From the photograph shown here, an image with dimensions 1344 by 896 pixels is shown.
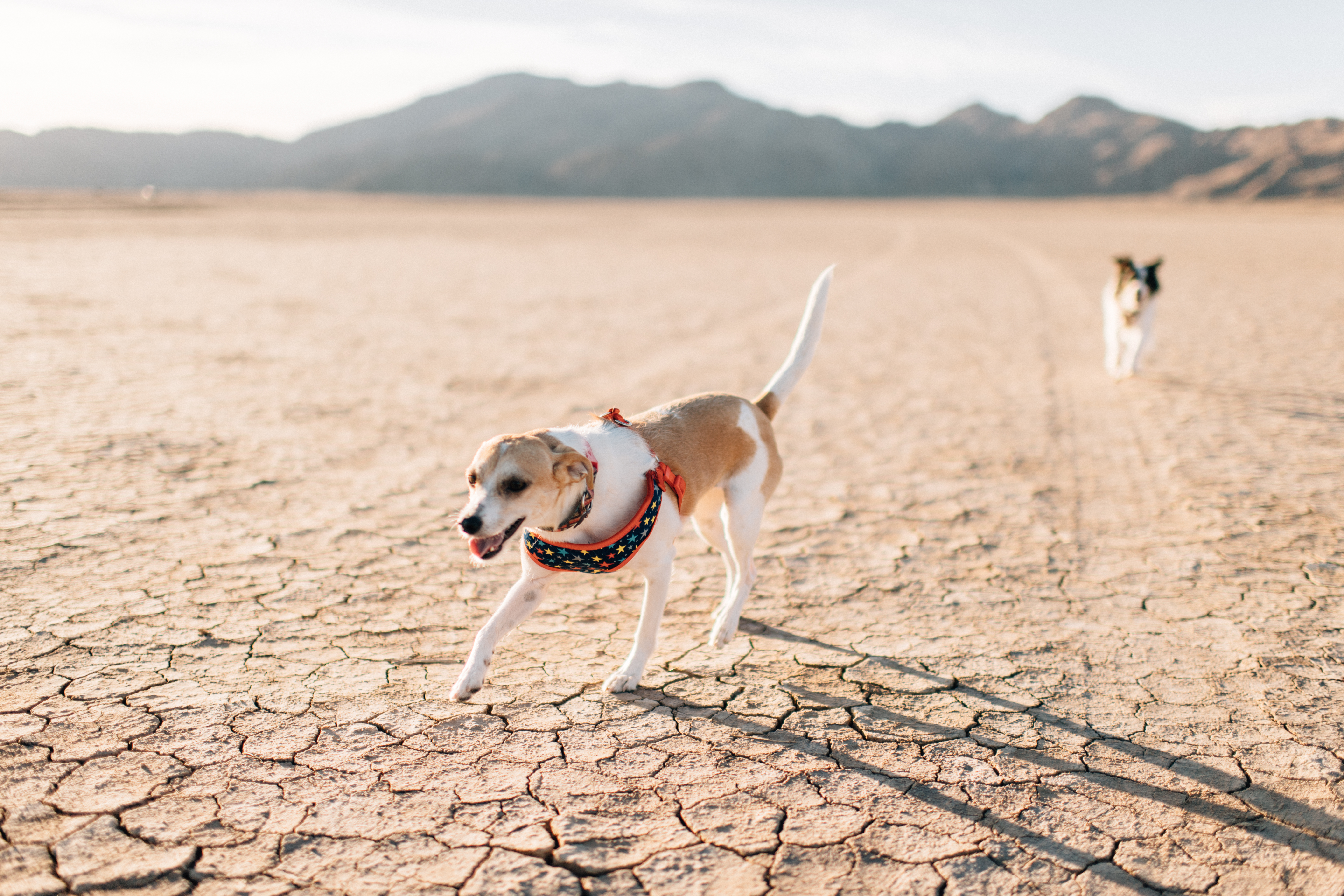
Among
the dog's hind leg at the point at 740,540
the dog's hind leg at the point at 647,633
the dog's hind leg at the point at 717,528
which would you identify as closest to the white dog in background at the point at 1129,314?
the dog's hind leg at the point at 717,528

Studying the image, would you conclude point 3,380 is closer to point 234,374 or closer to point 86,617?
point 234,374

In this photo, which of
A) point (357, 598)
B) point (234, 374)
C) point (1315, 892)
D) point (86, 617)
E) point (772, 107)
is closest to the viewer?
point (1315, 892)

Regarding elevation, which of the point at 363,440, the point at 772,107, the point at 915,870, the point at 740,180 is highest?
the point at 772,107

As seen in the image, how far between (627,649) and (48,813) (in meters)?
2.10

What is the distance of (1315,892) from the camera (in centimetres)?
241

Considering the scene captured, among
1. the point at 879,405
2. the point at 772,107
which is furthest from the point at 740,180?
the point at 879,405

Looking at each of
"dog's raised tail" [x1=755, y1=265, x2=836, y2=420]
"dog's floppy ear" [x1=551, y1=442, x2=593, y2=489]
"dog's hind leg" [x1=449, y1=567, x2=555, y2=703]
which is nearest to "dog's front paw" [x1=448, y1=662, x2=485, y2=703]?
"dog's hind leg" [x1=449, y1=567, x2=555, y2=703]

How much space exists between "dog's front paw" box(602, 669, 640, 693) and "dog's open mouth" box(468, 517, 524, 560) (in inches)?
35.8

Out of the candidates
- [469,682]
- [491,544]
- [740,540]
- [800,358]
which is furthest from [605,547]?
[800,358]

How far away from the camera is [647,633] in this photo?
11.0 feet

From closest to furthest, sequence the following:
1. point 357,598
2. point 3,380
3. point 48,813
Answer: point 48,813
point 357,598
point 3,380

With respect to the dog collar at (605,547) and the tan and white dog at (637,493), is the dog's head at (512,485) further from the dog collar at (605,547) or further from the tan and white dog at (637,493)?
the dog collar at (605,547)

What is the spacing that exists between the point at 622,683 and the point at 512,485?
1.09m

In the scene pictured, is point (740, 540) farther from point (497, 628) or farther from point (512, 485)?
point (512, 485)
